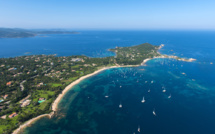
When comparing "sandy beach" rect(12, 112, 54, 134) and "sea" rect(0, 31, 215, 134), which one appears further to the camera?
"sea" rect(0, 31, 215, 134)

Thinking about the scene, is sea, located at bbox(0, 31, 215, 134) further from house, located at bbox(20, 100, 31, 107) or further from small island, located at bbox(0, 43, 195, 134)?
house, located at bbox(20, 100, 31, 107)

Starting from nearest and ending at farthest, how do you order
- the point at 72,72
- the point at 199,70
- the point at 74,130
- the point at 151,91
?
the point at 74,130
the point at 151,91
the point at 72,72
the point at 199,70

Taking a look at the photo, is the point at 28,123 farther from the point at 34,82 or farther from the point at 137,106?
the point at 137,106

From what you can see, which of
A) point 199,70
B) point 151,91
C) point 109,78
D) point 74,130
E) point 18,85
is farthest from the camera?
point 199,70

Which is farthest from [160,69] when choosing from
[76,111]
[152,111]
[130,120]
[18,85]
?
[18,85]

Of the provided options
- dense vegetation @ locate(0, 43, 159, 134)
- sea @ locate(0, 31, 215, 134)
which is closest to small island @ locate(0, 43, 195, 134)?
dense vegetation @ locate(0, 43, 159, 134)

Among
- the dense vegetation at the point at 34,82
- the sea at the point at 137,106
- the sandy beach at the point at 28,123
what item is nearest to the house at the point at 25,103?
the dense vegetation at the point at 34,82

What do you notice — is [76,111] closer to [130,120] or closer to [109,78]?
[130,120]

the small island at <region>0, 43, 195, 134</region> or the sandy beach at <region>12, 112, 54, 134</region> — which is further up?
the small island at <region>0, 43, 195, 134</region>
